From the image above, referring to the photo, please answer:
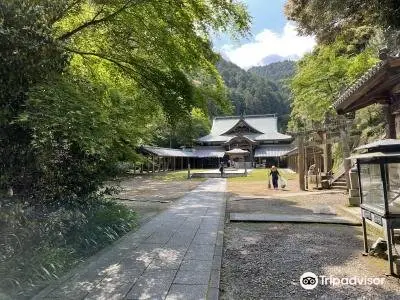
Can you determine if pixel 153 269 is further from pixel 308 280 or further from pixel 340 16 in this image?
pixel 340 16

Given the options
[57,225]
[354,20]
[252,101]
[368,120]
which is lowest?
[57,225]

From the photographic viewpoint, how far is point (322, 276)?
5020 mm

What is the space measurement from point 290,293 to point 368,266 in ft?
5.63

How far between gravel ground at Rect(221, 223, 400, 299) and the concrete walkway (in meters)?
0.28

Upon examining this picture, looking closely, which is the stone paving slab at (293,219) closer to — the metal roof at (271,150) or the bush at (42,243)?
the bush at (42,243)

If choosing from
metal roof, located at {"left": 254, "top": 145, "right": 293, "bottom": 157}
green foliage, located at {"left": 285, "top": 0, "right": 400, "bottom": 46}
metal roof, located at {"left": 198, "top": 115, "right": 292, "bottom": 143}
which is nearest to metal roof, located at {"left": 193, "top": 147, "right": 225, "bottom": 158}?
metal roof, located at {"left": 198, "top": 115, "right": 292, "bottom": 143}

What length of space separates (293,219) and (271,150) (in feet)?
145

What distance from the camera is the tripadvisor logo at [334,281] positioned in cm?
470

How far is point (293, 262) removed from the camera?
573 cm

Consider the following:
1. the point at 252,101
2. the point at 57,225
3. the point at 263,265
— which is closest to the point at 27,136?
the point at 57,225

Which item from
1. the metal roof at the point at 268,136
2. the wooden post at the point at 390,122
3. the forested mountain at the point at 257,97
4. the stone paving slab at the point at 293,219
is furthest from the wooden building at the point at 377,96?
the forested mountain at the point at 257,97

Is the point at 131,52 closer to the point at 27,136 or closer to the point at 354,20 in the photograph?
the point at 27,136

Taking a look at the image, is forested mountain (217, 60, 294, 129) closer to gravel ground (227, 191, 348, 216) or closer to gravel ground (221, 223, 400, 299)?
gravel ground (227, 191, 348, 216)

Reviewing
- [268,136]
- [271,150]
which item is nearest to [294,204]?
[271,150]
